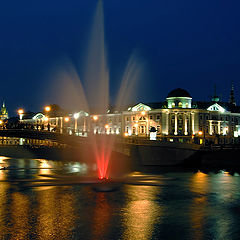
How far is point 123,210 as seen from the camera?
2772 centimetres

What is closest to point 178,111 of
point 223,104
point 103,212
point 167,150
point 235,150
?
point 223,104

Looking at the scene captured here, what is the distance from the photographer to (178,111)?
366 ft

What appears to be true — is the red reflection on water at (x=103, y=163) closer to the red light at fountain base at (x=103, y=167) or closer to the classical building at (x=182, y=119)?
the red light at fountain base at (x=103, y=167)

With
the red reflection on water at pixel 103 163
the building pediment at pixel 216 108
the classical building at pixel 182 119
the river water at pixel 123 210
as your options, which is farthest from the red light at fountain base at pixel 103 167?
the building pediment at pixel 216 108

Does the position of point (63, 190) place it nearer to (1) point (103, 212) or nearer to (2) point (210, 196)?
(1) point (103, 212)

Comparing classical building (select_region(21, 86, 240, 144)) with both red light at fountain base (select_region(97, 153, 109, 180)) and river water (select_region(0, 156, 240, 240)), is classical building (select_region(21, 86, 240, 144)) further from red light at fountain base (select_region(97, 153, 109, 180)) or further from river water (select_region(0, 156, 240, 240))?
river water (select_region(0, 156, 240, 240))

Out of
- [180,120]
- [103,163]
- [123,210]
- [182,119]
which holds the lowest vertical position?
[123,210]

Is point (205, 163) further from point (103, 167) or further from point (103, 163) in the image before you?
point (103, 167)

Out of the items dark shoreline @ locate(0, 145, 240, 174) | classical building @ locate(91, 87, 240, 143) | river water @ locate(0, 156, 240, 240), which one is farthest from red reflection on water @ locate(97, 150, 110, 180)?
classical building @ locate(91, 87, 240, 143)

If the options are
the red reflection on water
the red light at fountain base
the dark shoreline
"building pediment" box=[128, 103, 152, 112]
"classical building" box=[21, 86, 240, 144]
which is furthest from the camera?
"building pediment" box=[128, 103, 152, 112]

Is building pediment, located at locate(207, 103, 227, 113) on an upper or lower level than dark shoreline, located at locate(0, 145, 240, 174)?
upper

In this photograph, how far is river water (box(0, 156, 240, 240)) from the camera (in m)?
21.7

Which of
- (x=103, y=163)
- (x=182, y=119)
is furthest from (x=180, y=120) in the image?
(x=103, y=163)

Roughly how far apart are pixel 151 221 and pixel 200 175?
1066 inches
